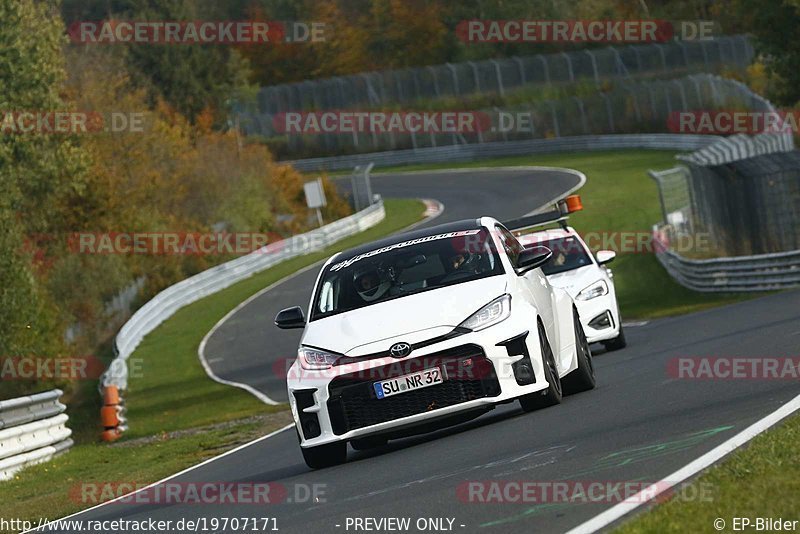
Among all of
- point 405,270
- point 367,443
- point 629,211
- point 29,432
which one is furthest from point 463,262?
point 629,211

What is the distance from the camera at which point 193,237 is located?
57.2 metres

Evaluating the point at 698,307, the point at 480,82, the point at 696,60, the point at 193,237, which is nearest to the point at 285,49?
the point at 480,82

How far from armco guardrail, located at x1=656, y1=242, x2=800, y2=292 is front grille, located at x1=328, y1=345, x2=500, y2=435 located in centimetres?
1709

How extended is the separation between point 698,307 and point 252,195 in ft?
132

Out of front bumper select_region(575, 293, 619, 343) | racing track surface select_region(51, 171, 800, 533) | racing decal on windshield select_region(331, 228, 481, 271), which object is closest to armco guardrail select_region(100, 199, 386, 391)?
front bumper select_region(575, 293, 619, 343)

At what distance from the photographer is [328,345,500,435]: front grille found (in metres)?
10.6

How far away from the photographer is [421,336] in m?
10.6

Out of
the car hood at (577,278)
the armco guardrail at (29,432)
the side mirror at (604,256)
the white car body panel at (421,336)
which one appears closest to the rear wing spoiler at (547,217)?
the side mirror at (604,256)

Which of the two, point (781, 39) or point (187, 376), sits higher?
point (781, 39)

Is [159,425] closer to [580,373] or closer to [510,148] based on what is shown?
[580,373]

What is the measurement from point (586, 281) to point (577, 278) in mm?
135

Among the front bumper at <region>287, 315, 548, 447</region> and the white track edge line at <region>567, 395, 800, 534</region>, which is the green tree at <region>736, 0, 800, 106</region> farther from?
the white track edge line at <region>567, 395, 800, 534</region>

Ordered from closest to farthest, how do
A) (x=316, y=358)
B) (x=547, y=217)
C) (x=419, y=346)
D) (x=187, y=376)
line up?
(x=419, y=346)
(x=316, y=358)
(x=547, y=217)
(x=187, y=376)

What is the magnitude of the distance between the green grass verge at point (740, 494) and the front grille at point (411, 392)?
299 centimetres
